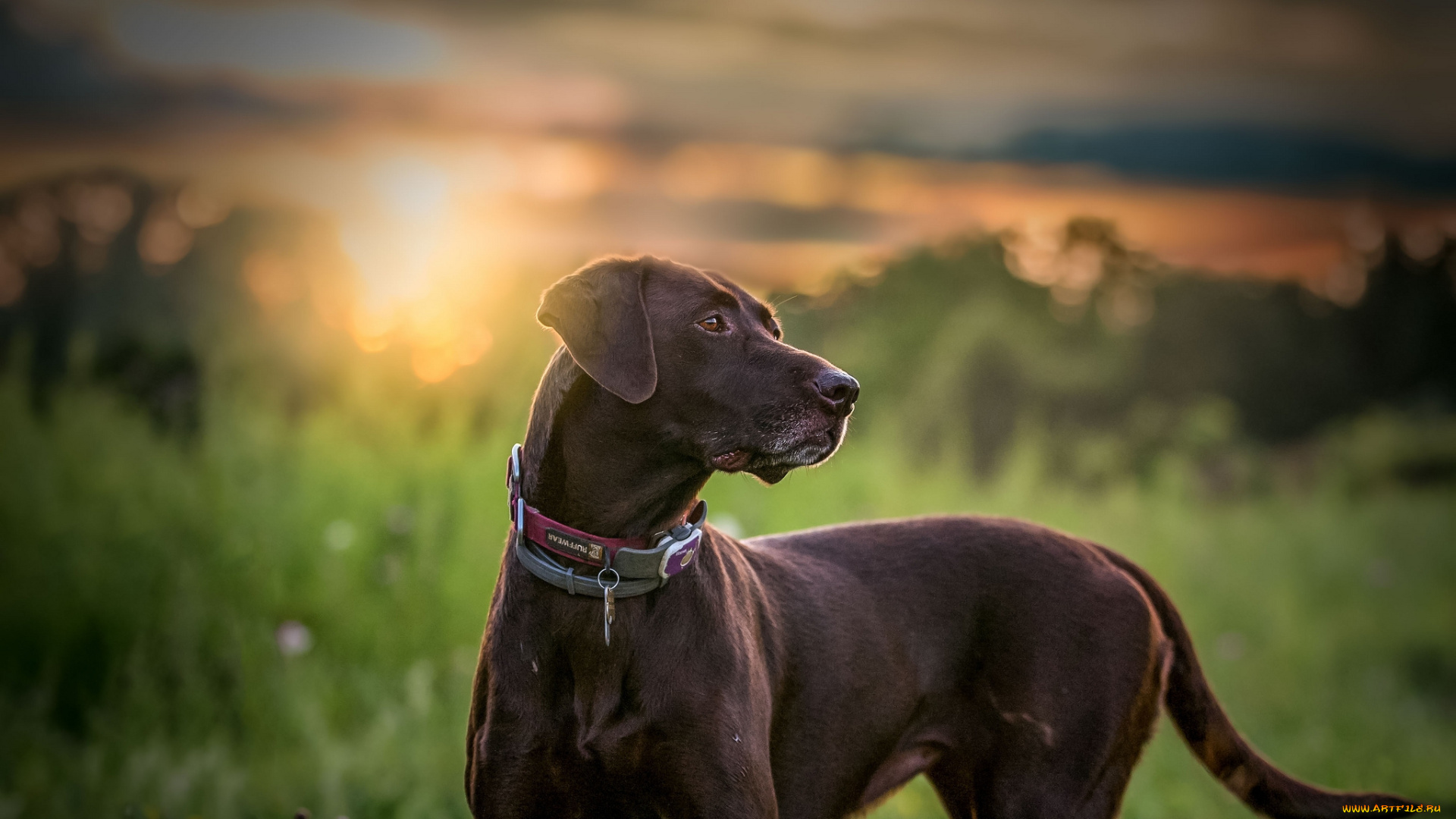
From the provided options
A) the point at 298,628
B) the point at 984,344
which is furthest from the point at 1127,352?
the point at 298,628

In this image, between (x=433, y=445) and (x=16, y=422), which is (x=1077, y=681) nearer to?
(x=433, y=445)

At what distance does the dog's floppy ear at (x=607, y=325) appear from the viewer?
3082 mm

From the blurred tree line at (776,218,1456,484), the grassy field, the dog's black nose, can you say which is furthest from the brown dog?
the blurred tree line at (776,218,1456,484)

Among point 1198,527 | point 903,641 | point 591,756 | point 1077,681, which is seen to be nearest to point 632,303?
point 591,756

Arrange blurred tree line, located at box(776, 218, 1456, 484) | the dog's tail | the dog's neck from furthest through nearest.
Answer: blurred tree line, located at box(776, 218, 1456, 484) < the dog's tail < the dog's neck

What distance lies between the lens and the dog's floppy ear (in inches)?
121

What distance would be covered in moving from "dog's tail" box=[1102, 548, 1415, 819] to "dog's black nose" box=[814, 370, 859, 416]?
4.90 ft

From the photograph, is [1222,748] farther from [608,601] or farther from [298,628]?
[298,628]

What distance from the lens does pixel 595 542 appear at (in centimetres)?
311

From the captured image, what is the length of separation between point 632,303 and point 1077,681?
1991 millimetres

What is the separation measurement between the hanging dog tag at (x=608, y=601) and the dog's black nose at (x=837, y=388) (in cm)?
78

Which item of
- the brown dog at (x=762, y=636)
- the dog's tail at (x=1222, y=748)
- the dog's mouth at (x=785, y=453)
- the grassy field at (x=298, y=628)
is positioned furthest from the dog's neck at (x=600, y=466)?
the grassy field at (x=298, y=628)

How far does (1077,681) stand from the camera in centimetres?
379

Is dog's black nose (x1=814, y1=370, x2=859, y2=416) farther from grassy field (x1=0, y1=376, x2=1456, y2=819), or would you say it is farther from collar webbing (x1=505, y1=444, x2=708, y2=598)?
grassy field (x1=0, y1=376, x2=1456, y2=819)
